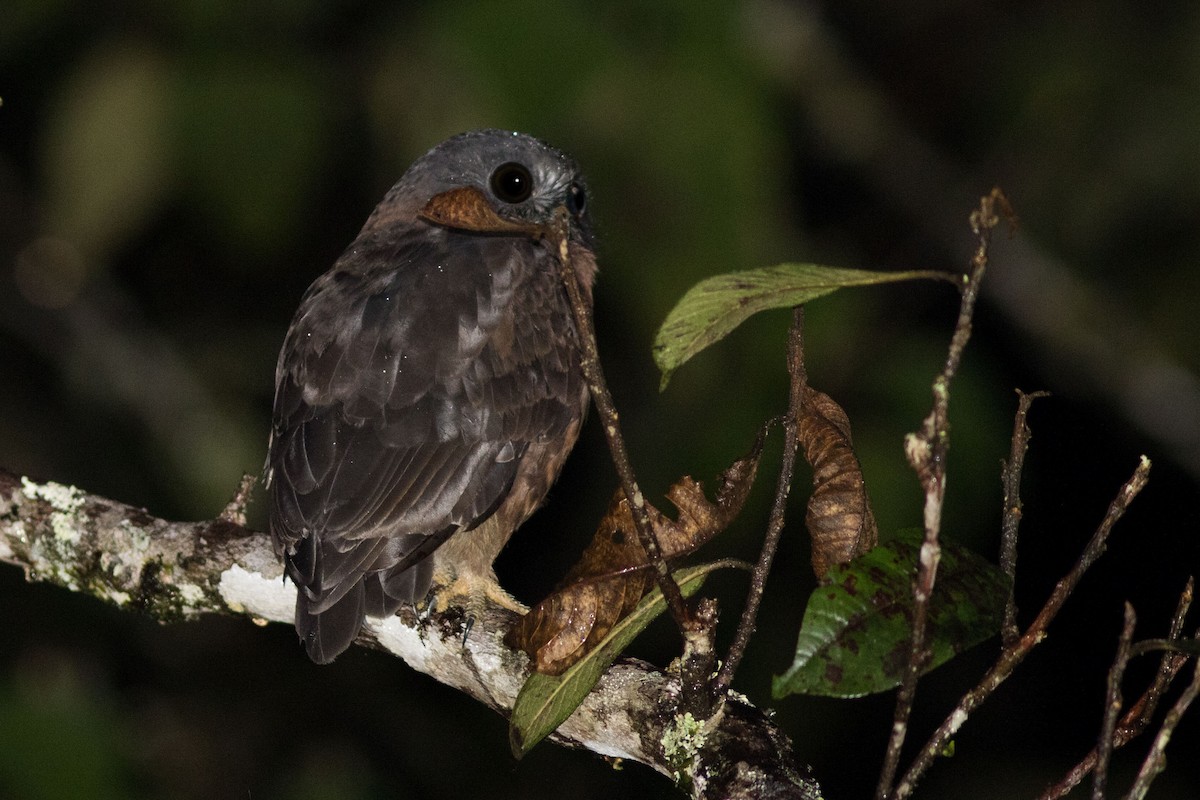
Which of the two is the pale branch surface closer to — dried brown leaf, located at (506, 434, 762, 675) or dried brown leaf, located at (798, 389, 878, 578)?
dried brown leaf, located at (506, 434, 762, 675)

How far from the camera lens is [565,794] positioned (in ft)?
18.5

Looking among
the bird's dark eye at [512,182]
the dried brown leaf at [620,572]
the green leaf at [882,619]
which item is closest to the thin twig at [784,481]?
the green leaf at [882,619]

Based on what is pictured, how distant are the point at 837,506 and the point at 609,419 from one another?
442 millimetres

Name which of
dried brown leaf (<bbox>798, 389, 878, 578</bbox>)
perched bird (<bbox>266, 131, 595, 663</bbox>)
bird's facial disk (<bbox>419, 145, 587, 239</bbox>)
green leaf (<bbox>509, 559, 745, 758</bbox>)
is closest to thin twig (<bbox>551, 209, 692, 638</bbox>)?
green leaf (<bbox>509, 559, 745, 758</bbox>)

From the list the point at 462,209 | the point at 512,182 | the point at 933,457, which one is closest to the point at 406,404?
→ the point at 462,209

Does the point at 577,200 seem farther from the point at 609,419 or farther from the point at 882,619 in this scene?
the point at 882,619

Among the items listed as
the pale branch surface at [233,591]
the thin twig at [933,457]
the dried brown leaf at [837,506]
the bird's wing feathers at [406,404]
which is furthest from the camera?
the bird's wing feathers at [406,404]

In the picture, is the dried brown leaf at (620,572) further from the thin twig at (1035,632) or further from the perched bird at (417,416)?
the perched bird at (417,416)

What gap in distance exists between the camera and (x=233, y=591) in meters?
3.37

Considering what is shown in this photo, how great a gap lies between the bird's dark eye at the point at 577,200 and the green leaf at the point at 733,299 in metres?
2.66

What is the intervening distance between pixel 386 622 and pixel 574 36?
145cm

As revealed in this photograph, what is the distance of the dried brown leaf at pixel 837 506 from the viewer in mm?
2152

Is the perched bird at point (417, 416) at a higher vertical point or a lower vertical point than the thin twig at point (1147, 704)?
higher

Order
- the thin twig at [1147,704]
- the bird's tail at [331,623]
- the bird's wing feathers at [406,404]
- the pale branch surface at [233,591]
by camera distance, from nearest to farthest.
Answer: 1. the thin twig at [1147,704]
2. the pale branch surface at [233,591]
3. the bird's tail at [331,623]
4. the bird's wing feathers at [406,404]
